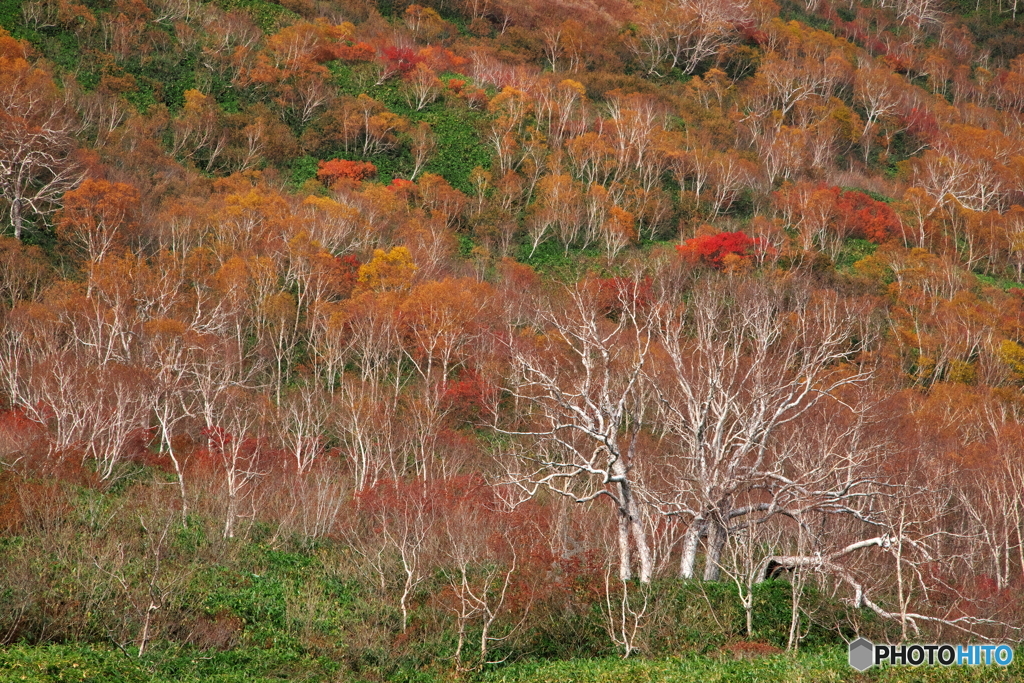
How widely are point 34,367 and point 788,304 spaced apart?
41.0 m

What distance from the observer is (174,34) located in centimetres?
7631

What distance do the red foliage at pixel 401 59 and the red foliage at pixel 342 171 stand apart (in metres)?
18.1

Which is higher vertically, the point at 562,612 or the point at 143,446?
the point at 562,612

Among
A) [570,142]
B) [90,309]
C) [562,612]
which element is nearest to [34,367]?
[90,309]

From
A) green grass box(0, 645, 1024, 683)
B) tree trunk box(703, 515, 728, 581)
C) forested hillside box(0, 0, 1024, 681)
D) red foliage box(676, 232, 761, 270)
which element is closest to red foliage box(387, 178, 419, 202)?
forested hillside box(0, 0, 1024, 681)

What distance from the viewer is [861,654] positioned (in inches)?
727

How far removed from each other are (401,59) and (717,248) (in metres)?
37.8

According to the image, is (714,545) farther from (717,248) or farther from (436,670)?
(717,248)

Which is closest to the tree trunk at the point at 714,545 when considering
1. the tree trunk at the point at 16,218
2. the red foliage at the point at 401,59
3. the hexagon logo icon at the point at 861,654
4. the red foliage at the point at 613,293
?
the hexagon logo icon at the point at 861,654

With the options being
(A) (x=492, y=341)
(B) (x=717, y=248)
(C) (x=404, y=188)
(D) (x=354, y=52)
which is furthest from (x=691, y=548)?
(D) (x=354, y=52)

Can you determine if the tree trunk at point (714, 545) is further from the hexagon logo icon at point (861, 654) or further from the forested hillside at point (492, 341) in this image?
the hexagon logo icon at point (861, 654)

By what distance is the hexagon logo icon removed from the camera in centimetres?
1719

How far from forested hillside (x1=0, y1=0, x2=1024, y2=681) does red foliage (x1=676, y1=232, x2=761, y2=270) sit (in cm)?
34

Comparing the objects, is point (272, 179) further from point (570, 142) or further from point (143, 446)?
point (143, 446)
